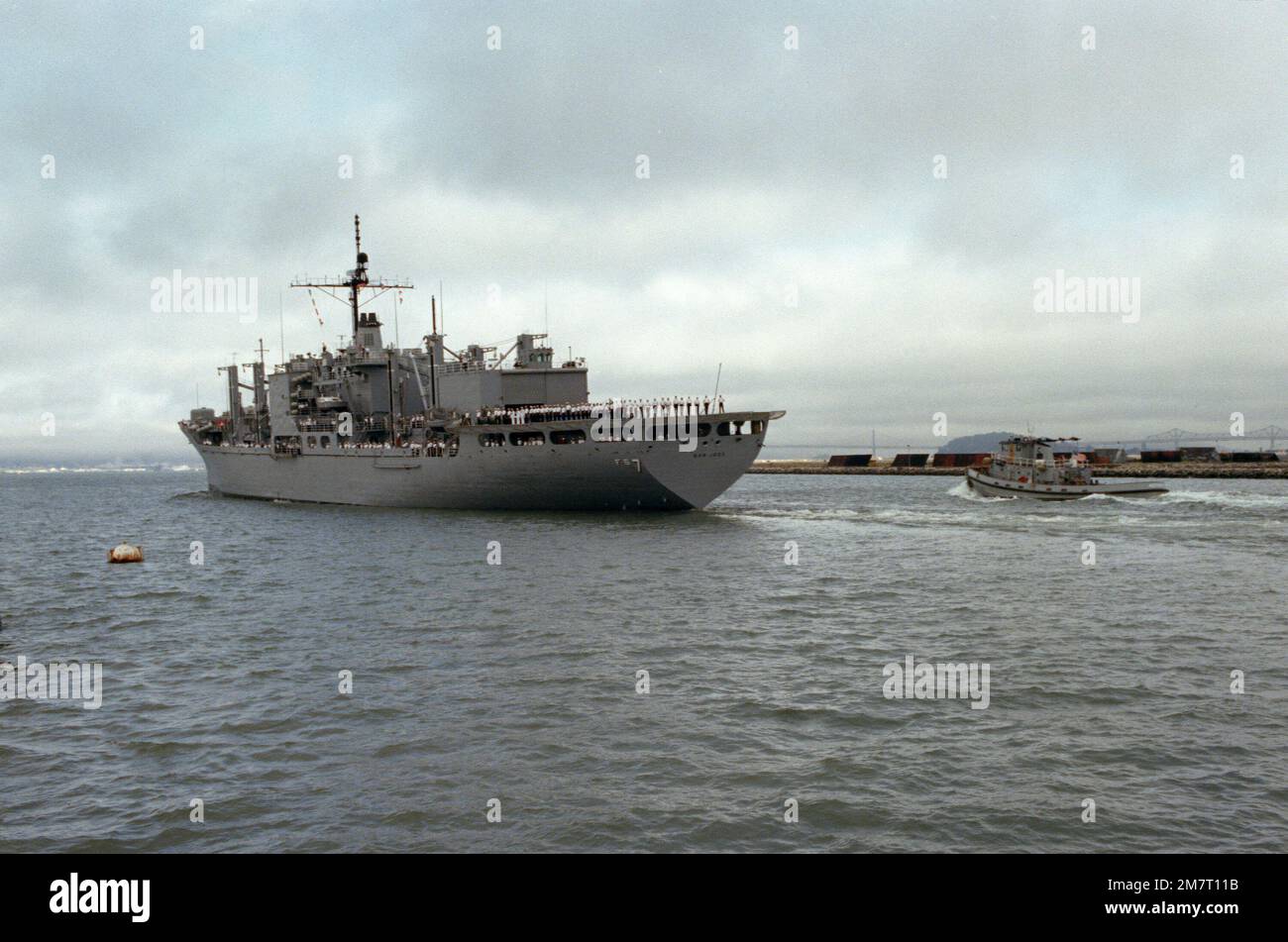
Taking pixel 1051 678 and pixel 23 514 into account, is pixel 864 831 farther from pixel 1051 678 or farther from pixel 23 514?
pixel 23 514

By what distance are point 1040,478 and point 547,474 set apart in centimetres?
3564

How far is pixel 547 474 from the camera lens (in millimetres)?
50531

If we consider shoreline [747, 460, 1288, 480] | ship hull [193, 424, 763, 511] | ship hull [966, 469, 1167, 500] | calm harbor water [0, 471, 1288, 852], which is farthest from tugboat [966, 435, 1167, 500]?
calm harbor water [0, 471, 1288, 852]

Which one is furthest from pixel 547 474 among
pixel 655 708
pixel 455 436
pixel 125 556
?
pixel 655 708

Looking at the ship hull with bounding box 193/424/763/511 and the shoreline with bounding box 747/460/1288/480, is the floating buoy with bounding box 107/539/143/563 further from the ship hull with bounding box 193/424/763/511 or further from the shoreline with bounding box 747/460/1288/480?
the shoreline with bounding box 747/460/1288/480

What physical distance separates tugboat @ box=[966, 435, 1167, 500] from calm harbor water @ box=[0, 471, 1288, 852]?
94.3 feet

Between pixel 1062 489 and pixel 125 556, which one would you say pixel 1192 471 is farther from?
pixel 125 556

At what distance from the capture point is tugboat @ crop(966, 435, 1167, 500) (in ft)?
202

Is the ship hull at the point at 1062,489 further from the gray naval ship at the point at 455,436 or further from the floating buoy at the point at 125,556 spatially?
the floating buoy at the point at 125,556

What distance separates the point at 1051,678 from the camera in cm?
1650

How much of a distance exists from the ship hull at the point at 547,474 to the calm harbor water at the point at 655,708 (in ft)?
47.8

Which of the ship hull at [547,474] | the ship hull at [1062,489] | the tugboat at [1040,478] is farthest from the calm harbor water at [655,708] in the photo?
the tugboat at [1040,478]

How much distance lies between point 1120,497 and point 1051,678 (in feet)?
178
